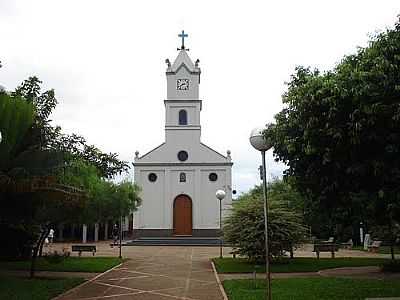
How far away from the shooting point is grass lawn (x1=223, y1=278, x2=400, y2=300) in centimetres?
1219

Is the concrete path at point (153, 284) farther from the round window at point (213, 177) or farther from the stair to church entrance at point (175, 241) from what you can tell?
the round window at point (213, 177)

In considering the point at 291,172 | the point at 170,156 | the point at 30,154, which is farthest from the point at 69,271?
the point at 170,156

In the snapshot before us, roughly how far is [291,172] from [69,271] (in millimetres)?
10306

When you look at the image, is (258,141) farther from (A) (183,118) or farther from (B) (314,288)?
(A) (183,118)

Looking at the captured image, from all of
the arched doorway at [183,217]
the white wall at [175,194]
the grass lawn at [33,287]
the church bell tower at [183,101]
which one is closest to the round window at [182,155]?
the white wall at [175,194]

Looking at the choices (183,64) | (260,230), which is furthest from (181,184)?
(260,230)

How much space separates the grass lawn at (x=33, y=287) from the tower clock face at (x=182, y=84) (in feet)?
99.2

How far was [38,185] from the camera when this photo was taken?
1291 centimetres

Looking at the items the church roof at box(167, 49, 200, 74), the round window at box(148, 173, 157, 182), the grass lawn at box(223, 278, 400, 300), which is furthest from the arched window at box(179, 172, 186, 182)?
the grass lawn at box(223, 278, 400, 300)

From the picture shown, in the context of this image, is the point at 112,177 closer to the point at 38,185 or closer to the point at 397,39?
the point at 38,185

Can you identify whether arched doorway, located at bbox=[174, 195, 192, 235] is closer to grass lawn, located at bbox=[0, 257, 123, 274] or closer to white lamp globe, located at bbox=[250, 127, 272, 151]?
grass lawn, located at bbox=[0, 257, 123, 274]

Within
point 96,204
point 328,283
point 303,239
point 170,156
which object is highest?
point 170,156

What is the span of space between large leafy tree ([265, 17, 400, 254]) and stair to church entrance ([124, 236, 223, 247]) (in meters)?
29.0

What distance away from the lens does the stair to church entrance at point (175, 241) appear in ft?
130
